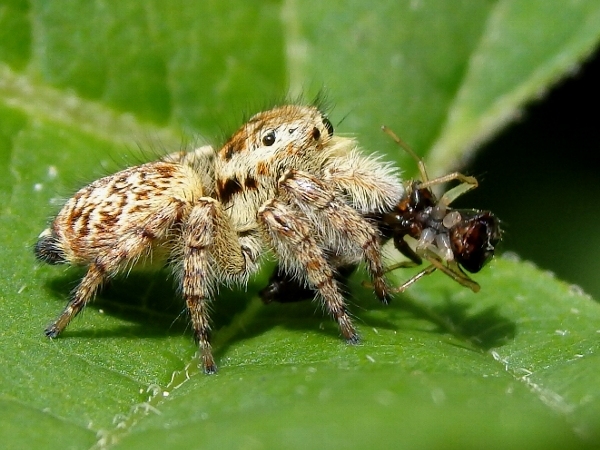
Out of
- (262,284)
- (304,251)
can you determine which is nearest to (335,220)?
(304,251)

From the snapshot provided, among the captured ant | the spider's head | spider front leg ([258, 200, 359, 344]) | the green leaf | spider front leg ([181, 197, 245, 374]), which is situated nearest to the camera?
the green leaf

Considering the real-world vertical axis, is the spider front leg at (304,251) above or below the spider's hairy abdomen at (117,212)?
below

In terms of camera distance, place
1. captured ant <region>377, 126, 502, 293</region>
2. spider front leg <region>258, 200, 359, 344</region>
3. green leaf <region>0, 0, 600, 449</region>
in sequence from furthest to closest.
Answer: captured ant <region>377, 126, 502, 293</region> → spider front leg <region>258, 200, 359, 344</region> → green leaf <region>0, 0, 600, 449</region>

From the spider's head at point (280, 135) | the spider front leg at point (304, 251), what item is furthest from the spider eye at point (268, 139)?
the spider front leg at point (304, 251)

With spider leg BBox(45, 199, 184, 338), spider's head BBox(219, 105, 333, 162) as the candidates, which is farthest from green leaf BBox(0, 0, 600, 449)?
spider's head BBox(219, 105, 333, 162)

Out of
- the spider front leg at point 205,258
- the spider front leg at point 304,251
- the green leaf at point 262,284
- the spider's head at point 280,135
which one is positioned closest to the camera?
the green leaf at point 262,284

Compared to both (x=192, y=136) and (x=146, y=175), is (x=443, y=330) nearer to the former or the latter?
(x=146, y=175)

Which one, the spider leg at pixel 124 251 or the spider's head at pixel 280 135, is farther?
the spider's head at pixel 280 135

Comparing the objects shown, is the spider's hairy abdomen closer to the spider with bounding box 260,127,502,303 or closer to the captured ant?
the spider with bounding box 260,127,502,303

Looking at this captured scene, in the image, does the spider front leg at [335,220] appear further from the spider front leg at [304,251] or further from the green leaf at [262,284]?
the green leaf at [262,284]
